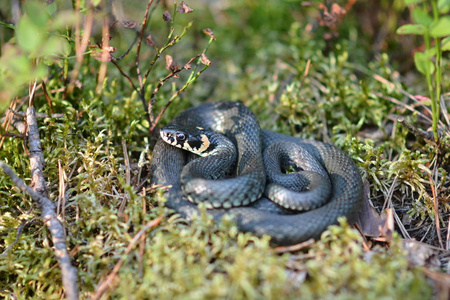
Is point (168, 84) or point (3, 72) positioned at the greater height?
point (3, 72)

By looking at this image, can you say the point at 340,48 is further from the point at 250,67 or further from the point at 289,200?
the point at 289,200

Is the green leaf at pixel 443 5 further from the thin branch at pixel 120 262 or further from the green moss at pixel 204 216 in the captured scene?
the thin branch at pixel 120 262

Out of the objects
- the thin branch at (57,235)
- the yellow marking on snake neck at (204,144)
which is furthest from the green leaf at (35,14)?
the yellow marking on snake neck at (204,144)

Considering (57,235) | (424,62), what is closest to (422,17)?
(424,62)

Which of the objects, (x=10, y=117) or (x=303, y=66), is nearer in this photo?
(x=10, y=117)

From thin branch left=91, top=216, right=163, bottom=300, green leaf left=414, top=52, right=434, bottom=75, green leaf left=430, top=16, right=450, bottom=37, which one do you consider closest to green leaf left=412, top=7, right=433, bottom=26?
green leaf left=430, top=16, right=450, bottom=37

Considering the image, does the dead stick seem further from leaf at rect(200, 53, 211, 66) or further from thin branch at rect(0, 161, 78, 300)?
leaf at rect(200, 53, 211, 66)

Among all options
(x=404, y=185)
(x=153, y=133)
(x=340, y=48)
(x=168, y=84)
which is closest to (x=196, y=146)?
(x=153, y=133)
